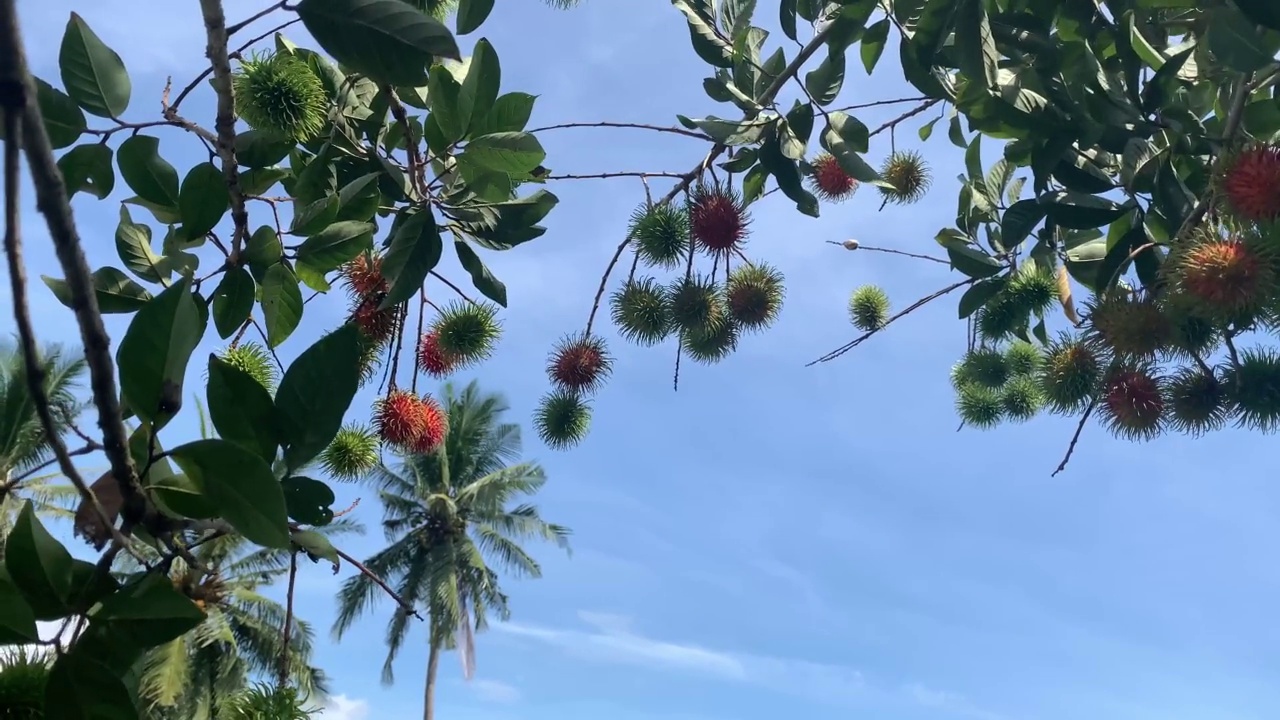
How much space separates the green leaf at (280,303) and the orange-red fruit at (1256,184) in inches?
55.8

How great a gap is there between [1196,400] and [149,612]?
1790 millimetres

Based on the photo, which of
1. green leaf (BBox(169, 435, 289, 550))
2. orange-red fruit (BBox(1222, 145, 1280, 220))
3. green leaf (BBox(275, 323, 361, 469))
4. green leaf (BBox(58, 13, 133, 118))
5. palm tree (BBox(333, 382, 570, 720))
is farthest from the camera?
palm tree (BBox(333, 382, 570, 720))

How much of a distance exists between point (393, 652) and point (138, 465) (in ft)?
65.8

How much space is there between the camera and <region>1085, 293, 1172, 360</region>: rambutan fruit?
1.59 metres

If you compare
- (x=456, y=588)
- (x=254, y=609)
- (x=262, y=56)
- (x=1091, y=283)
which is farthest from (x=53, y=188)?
(x=456, y=588)

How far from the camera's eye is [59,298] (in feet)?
4.14

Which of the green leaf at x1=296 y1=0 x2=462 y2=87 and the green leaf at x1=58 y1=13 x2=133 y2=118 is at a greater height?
the green leaf at x1=58 y1=13 x2=133 y2=118

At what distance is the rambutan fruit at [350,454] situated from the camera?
177 centimetres

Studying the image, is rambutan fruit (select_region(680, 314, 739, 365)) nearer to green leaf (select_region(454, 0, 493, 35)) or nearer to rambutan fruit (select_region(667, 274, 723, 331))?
rambutan fruit (select_region(667, 274, 723, 331))

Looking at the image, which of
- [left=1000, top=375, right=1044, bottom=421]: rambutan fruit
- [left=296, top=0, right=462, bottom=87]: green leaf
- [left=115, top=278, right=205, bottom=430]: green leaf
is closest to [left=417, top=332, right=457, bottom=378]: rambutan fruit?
[left=296, top=0, right=462, bottom=87]: green leaf

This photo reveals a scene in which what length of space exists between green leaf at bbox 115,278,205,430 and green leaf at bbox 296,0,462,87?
368 mm

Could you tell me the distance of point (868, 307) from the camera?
123 inches

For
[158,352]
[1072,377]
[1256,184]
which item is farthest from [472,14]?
[1072,377]

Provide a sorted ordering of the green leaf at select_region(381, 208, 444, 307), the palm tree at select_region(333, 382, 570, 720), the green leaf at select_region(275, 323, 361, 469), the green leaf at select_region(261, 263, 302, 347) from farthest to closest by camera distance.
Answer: the palm tree at select_region(333, 382, 570, 720)
the green leaf at select_region(381, 208, 444, 307)
the green leaf at select_region(261, 263, 302, 347)
the green leaf at select_region(275, 323, 361, 469)
